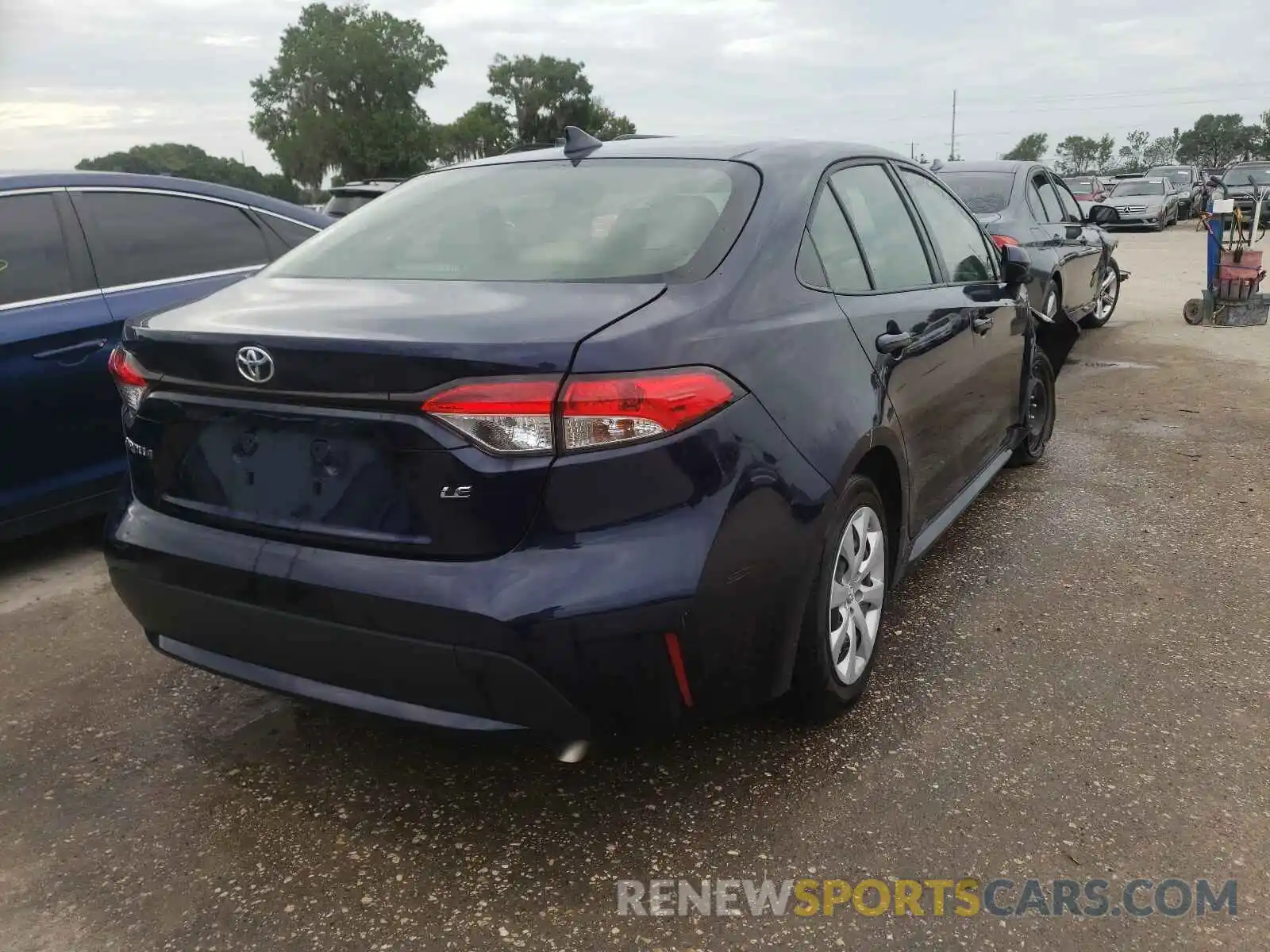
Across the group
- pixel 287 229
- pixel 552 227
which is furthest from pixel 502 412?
pixel 287 229

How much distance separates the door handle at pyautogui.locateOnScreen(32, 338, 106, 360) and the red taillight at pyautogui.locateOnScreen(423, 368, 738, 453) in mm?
2712

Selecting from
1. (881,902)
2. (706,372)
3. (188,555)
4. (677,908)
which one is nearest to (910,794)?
(881,902)

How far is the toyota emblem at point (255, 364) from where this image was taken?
2.16m

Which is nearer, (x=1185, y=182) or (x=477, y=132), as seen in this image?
(x=1185, y=182)

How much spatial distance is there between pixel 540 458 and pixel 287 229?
3741 mm

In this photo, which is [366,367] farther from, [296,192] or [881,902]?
[296,192]

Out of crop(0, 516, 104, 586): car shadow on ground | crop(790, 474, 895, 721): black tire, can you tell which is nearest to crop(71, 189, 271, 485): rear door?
crop(0, 516, 104, 586): car shadow on ground

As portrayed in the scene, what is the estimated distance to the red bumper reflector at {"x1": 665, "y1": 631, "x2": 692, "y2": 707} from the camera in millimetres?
2107

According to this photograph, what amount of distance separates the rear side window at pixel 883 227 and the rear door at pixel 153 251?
2.67m

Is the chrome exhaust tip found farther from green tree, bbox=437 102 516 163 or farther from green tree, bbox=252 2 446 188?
green tree, bbox=437 102 516 163

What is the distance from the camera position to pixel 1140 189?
94.7 feet

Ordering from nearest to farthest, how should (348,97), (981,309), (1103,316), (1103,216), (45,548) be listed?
(981,309) → (45,548) → (1103,216) → (1103,316) → (348,97)

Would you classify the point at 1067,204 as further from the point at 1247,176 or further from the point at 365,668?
the point at 1247,176

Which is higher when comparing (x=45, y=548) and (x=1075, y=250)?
(x=1075, y=250)
